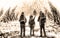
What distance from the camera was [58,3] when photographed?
6508 millimetres

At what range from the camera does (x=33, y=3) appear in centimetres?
652

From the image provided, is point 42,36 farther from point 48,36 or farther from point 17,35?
point 17,35

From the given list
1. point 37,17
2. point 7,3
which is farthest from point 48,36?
point 7,3

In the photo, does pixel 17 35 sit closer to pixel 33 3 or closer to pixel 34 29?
pixel 34 29

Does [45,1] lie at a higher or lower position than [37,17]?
higher

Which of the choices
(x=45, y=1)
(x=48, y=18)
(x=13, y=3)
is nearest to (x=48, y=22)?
(x=48, y=18)

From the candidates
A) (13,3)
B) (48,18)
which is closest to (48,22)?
(48,18)

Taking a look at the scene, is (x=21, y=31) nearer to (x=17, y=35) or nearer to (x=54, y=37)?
(x=17, y=35)

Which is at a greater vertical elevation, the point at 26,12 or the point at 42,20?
the point at 26,12

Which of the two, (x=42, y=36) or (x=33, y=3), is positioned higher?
(x=33, y=3)

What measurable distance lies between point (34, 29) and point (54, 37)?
61cm

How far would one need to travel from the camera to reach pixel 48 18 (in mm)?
6434

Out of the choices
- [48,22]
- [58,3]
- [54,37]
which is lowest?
[54,37]

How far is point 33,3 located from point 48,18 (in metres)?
0.61
